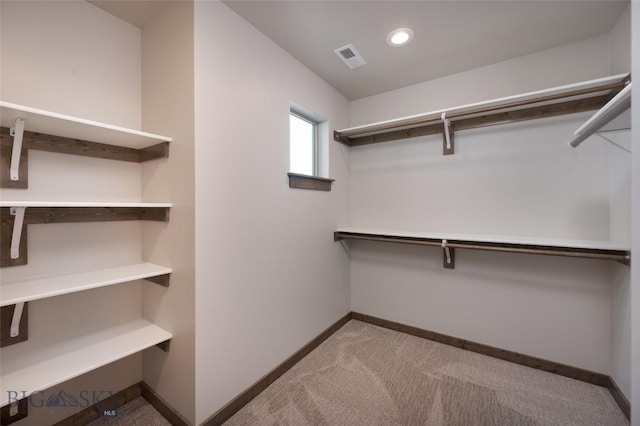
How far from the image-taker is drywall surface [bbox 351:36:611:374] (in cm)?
191

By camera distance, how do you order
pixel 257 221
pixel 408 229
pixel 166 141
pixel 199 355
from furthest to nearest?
1. pixel 408 229
2. pixel 257 221
3. pixel 166 141
4. pixel 199 355

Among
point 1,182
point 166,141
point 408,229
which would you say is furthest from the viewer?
point 408,229

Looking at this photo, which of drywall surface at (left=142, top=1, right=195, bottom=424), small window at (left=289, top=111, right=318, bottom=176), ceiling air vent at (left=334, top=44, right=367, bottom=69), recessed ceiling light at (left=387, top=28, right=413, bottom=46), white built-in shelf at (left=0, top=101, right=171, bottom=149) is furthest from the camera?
small window at (left=289, top=111, right=318, bottom=176)

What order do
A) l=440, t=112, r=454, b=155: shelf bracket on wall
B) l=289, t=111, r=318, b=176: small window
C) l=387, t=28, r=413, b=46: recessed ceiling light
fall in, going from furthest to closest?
l=289, t=111, r=318, b=176: small window, l=440, t=112, r=454, b=155: shelf bracket on wall, l=387, t=28, r=413, b=46: recessed ceiling light

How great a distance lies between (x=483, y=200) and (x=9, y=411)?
10.9 feet

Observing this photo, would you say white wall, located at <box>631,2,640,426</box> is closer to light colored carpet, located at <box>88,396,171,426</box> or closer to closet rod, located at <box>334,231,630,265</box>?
closet rod, located at <box>334,231,630,265</box>

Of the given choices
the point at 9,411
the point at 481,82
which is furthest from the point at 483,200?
the point at 9,411

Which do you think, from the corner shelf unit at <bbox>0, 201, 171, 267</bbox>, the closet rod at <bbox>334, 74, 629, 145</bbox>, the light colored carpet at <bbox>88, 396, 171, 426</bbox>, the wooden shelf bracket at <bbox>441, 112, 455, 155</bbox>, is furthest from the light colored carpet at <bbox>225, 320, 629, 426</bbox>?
the closet rod at <bbox>334, 74, 629, 145</bbox>

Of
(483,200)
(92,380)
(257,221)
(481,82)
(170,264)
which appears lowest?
(92,380)

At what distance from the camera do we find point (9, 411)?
129cm

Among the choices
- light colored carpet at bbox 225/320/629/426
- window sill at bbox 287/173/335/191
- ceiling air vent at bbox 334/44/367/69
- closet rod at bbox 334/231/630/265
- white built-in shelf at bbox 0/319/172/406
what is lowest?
light colored carpet at bbox 225/320/629/426

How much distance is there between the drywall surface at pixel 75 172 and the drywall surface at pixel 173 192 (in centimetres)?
11

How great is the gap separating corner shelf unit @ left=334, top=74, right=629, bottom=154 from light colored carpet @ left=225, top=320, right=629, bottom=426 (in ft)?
6.06

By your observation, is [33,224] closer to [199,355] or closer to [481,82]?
[199,355]
